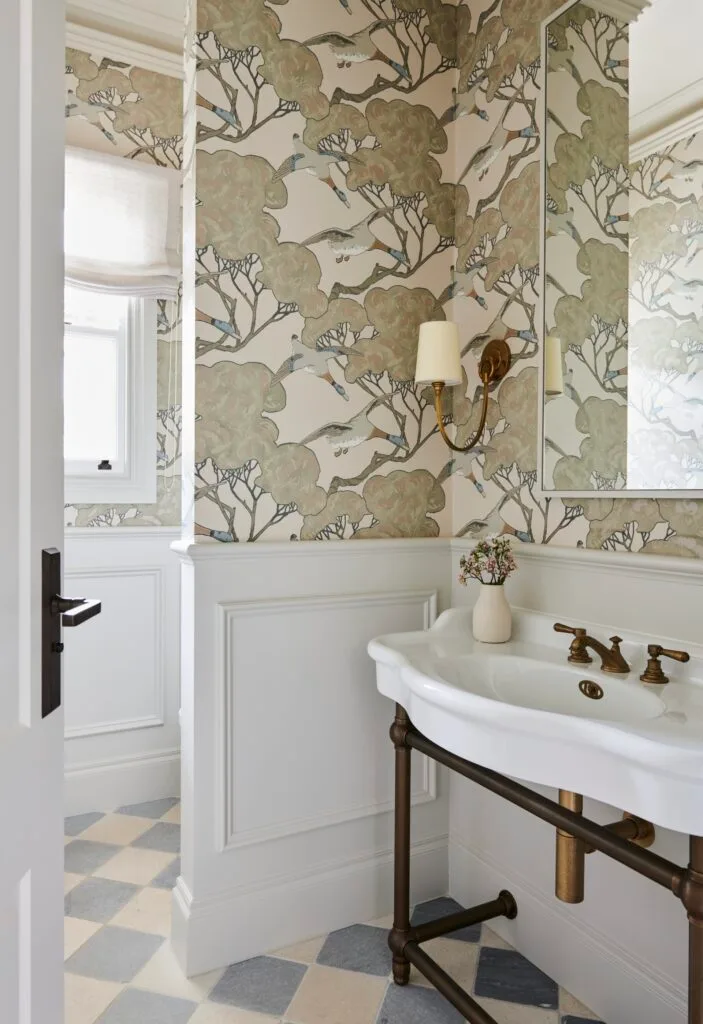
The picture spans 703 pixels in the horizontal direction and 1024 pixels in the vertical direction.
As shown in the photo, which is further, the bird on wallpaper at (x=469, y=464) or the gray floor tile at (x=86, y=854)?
the gray floor tile at (x=86, y=854)

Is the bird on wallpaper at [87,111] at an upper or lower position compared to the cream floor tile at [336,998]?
upper

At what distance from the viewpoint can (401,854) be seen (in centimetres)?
172

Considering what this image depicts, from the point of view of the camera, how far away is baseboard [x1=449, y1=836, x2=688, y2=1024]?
4.80 ft

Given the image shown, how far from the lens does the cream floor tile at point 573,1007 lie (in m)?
1.57

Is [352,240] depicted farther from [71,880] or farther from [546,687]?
[71,880]

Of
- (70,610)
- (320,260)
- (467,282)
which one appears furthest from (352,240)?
(70,610)

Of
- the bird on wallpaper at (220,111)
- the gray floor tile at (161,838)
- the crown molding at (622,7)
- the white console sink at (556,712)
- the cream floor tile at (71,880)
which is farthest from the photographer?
the gray floor tile at (161,838)

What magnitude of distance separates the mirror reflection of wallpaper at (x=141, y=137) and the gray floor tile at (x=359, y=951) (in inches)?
59.9

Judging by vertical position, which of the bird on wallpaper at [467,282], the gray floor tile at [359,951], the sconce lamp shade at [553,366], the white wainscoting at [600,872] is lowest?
the gray floor tile at [359,951]

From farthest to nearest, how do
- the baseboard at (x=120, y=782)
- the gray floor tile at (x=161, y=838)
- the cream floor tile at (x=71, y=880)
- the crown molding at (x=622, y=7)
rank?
1. the baseboard at (x=120, y=782)
2. the gray floor tile at (x=161, y=838)
3. the cream floor tile at (x=71, y=880)
4. the crown molding at (x=622, y=7)

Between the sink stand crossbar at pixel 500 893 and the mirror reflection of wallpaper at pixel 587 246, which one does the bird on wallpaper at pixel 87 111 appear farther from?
the sink stand crossbar at pixel 500 893

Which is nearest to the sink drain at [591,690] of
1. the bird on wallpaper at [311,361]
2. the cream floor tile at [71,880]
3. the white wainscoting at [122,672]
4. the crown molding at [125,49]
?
the bird on wallpaper at [311,361]

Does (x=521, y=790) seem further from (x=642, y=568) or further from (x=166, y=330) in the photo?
(x=166, y=330)

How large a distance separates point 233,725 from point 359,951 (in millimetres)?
664
